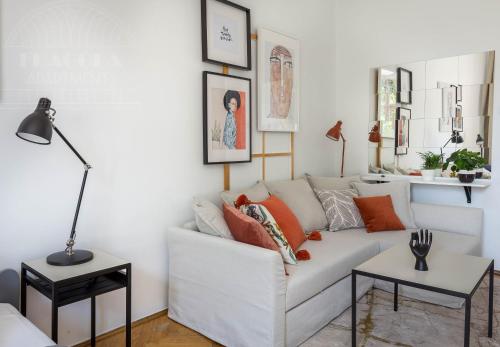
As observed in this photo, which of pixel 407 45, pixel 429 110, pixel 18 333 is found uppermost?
pixel 407 45

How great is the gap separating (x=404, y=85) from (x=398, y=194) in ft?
3.79

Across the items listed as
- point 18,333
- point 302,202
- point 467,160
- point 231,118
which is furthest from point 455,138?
point 18,333

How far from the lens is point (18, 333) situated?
1.43 metres

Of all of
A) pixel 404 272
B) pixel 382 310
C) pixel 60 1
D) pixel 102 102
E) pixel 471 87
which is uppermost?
pixel 60 1

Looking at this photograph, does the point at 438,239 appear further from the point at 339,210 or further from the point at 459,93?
the point at 459,93

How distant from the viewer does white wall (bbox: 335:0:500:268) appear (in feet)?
11.5

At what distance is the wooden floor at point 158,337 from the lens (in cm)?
229

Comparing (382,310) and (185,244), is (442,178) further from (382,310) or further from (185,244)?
(185,244)

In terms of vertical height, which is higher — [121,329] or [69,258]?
[69,258]

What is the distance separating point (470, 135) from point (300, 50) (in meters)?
1.77

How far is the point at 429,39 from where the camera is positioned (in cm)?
378

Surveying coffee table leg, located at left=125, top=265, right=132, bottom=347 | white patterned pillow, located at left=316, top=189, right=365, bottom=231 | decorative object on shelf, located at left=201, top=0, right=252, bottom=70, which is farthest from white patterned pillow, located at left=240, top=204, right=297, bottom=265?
decorative object on shelf, located at left=201, top=0, right=252, bottom=70

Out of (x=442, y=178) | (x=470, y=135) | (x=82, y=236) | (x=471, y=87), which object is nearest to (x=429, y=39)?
(x=471, y=87)

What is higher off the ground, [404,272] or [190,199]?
[190,199]
